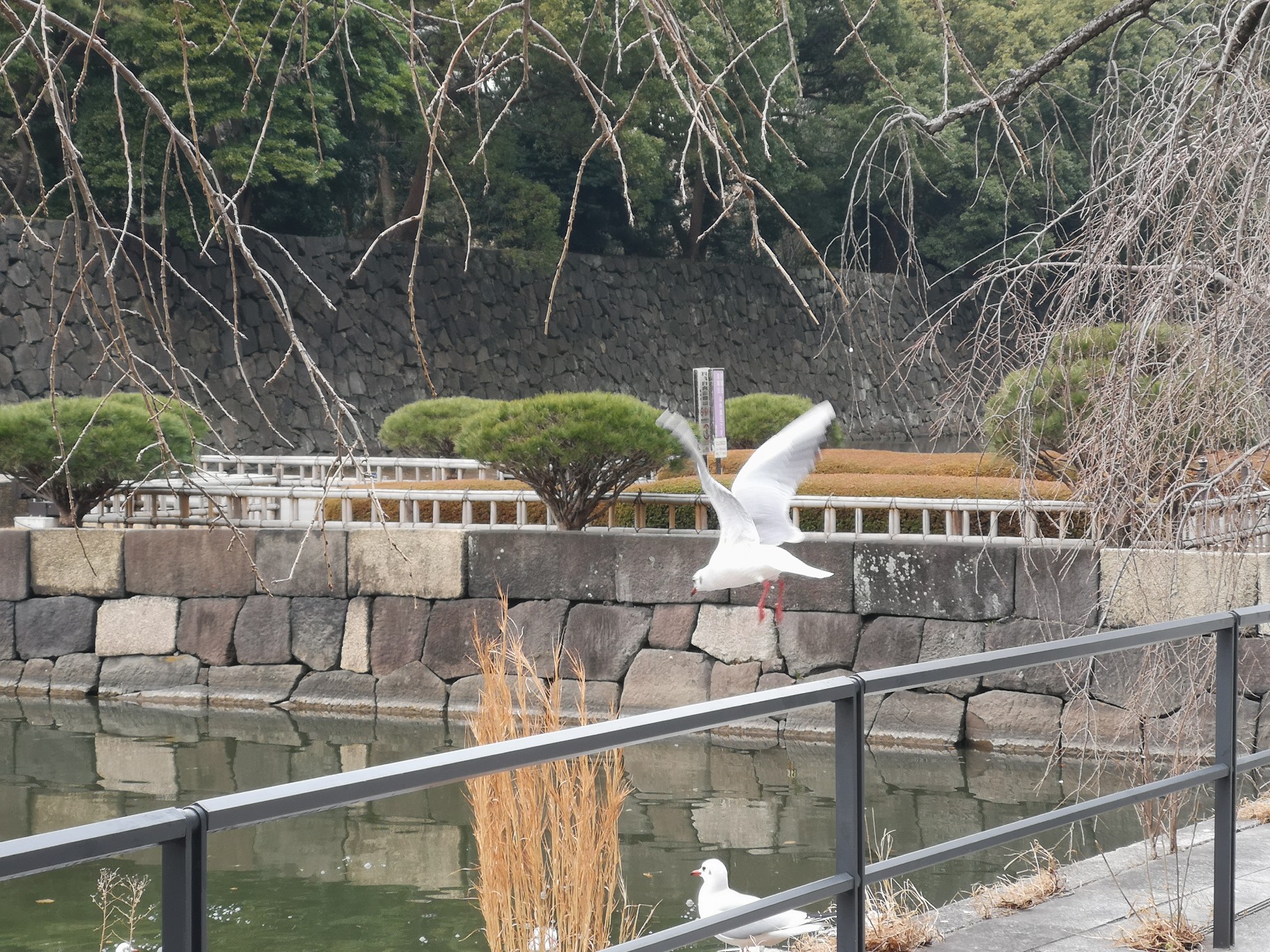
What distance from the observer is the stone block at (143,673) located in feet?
34.4

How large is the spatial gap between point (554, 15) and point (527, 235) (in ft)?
20.2

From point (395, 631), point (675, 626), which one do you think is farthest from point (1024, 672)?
point (395, 631)

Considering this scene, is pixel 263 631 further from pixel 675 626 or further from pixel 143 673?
pixel 675 626

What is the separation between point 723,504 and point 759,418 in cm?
967

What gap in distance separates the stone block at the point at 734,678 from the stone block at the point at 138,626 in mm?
4506

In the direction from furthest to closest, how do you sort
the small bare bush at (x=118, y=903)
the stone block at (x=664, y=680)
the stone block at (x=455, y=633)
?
the stone block at (x=455, y=633) → the stone block at (x=664, y=680) → the small bare bush at (x=118, y=903)

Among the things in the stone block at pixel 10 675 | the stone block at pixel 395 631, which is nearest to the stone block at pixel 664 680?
the stone block at pixel 395 631

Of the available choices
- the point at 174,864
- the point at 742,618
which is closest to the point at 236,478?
the point at 742,618

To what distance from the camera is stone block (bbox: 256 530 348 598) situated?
32.8ft

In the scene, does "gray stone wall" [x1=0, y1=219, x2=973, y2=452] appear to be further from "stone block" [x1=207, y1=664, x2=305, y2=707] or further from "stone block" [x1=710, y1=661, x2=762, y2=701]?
"stone block" [x1=207, y1=664, x2=305, y2=707]

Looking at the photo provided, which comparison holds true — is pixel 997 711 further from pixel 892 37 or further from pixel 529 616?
pixel 892 37

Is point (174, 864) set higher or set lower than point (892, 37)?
lower

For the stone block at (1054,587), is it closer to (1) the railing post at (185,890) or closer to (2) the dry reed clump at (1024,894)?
(2) the dry reed clump at (1024,894)

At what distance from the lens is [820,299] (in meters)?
30.5
